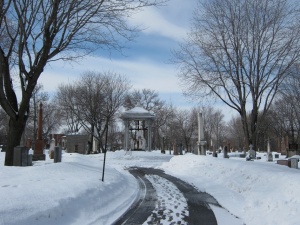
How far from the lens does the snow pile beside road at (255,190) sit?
760 cm

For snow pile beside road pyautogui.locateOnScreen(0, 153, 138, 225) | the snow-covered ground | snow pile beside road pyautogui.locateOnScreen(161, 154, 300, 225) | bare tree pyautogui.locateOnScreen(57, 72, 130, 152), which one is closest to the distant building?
bare tree pyautogui.locateOnScreen(57, 72, 130, 152)

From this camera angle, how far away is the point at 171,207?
960 cm

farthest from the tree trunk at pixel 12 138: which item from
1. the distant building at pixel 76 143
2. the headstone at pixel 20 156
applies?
the distant building at pixel 76 143

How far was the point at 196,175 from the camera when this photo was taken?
17.7m

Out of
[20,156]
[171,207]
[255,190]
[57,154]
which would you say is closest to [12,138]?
[20,156]

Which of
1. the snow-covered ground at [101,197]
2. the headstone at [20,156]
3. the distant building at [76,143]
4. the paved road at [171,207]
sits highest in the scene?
the distant building at [76,143]

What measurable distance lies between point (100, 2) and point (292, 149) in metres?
25.9

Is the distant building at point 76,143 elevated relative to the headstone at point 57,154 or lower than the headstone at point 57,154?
elevated

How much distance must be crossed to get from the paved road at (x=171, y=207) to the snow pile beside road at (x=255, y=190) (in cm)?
60

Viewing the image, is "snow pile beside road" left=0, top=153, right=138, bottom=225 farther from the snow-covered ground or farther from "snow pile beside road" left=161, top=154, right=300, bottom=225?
"snow pile beside road" left=161, top=154, right=300, bottom=225

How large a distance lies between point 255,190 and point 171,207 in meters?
2.39

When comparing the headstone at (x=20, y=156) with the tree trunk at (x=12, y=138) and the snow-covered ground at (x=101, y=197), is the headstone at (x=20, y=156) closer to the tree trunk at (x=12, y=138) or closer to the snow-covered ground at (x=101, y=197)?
the tree trunk at (x=12, y=138)

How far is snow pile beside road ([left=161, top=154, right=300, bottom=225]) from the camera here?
760 centimetres

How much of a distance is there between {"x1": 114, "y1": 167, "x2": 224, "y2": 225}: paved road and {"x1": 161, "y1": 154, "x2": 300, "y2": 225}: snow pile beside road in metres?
0.60
